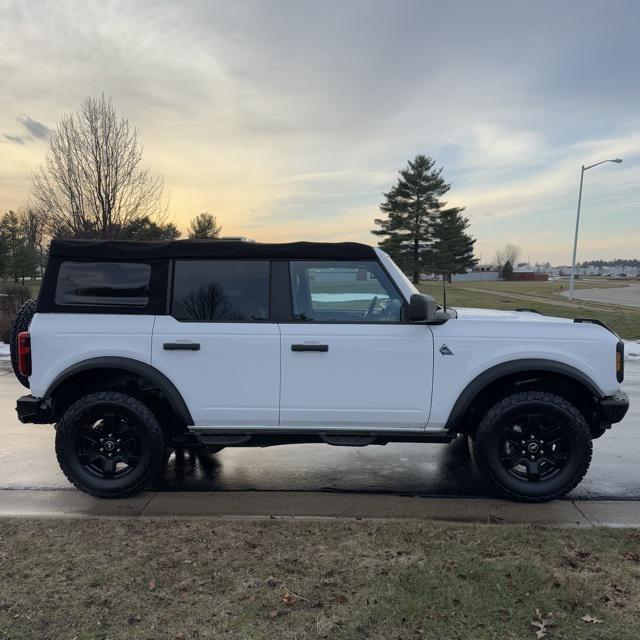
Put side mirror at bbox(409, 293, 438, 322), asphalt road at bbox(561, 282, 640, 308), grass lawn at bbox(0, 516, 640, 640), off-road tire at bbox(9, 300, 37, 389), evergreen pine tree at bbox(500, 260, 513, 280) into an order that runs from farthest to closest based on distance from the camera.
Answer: evergreen pine tree at bbox(500, 260, 513, 280)
asphalt road at bbox(561, 282, 640, 308)
off-road tire at bbox(9, 300, 37, 389)
side mirror at bbox(409, 293, 438, 322)
grass lawn at bbox(0, 516, 640, 640)

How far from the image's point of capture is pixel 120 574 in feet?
9.77

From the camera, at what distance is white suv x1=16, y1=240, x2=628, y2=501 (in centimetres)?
388

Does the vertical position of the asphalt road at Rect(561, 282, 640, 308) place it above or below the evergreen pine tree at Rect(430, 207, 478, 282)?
below

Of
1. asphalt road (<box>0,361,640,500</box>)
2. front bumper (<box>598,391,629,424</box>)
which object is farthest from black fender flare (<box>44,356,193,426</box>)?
front bumper (<box>598,391,629,424</box>)

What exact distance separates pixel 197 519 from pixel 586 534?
8.35 ft

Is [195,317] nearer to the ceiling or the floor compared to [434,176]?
nearer to the floor

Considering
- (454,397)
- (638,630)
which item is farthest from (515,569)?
(454,397)

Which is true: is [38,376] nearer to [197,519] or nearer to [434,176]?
[197,519]

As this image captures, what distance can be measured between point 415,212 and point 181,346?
50940mm

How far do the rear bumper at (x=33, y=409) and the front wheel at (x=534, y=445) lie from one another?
10.5 ft

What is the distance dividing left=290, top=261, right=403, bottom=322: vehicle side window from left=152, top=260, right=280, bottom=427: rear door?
26cm

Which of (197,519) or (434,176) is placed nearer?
(197,519)

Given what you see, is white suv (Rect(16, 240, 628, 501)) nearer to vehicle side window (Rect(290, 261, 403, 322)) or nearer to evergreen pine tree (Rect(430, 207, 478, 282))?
vehicle side window (Rect(290, 261, 403, 322))

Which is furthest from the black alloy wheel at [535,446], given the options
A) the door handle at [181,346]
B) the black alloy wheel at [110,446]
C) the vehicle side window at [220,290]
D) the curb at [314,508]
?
the black alloy wheel at [110,446]
